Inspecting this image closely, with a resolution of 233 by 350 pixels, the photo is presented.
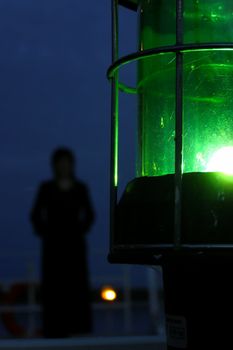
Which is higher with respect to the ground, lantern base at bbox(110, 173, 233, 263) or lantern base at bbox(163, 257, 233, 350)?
lantern base at bbox(110, 173, 233, 263)

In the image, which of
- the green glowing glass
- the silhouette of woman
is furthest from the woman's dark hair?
the green glowing glass

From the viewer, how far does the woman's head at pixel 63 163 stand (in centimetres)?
280

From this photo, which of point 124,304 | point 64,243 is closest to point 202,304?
point 64,243

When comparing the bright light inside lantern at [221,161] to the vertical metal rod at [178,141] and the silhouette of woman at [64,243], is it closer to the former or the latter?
the vertical metal rod at [178,141]

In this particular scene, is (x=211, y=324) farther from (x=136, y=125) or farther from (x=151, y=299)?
(x=151, y=299)

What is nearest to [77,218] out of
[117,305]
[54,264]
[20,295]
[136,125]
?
[54,264]

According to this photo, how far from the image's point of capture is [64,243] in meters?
2.81

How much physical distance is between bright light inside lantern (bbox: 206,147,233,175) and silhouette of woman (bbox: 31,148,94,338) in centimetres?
177

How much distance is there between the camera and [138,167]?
1.10 m

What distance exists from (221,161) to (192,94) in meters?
0.09

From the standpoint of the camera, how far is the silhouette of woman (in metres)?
2.76

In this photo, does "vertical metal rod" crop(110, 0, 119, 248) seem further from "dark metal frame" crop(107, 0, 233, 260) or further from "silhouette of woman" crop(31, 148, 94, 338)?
"silhouette of woman" crop(31, 148, 94, 338)

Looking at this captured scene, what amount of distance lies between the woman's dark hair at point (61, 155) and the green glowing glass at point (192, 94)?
1758mm

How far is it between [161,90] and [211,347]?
33 centimetres
